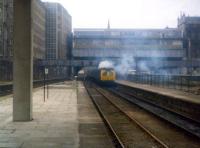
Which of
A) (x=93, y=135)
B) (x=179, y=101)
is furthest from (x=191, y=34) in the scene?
(x=93, y=135)

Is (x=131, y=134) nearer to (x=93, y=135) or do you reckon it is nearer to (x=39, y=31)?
(x=93, y=135)

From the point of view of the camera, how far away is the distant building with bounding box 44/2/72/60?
12231cm

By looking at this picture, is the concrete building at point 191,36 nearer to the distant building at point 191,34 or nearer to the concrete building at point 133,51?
the distant building at point 191,34

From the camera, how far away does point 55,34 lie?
123938mm

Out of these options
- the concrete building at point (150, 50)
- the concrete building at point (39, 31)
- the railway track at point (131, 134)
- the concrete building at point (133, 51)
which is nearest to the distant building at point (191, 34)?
the concrete building at point (150, 50)

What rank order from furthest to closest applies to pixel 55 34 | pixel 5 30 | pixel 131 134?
pixel 55 34, pixel 5 30, pixel 131 134

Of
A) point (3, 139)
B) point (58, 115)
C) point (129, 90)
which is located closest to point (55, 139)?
point (3, 139)

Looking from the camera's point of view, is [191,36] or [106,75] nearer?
[106,75]

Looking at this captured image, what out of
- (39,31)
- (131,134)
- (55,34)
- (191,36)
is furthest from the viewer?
(55,34)

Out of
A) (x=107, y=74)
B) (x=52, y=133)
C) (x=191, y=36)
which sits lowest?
(x=52, y=133)

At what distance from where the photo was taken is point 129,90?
45344mm

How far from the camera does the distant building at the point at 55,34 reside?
122 meters

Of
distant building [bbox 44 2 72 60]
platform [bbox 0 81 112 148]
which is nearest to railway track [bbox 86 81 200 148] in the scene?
platform [bbox 0 81 112 148]

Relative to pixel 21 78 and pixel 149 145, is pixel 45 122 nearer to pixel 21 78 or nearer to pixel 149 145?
pixel 21 78
